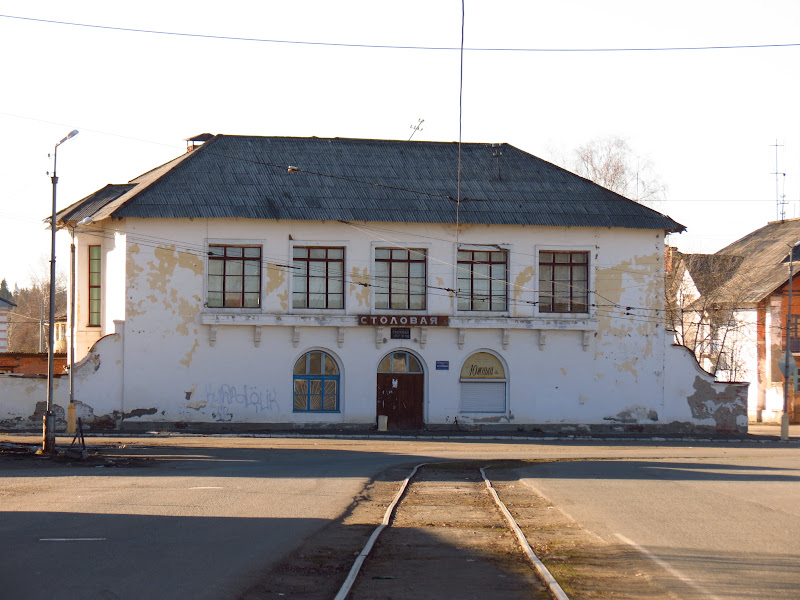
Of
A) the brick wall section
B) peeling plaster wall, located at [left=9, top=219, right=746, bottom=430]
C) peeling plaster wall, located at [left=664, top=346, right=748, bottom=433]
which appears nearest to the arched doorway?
peeling plaster wall, located at [left=9, top=219, right=746, bottom=430]

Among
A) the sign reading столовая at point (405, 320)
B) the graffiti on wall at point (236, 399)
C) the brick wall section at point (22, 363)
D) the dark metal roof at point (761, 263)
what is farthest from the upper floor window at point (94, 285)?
the dark metal roof at point (761, 263)

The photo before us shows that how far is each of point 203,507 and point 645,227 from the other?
27.0m

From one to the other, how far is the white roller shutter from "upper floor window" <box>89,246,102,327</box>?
1430 cm

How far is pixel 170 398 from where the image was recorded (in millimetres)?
34562

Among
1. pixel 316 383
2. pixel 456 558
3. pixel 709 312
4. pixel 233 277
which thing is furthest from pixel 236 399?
pixel 709 312

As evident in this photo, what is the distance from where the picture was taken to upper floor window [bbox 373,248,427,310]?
36094 mm

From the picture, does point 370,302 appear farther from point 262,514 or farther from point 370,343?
point 262,514

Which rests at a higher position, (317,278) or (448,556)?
(317,278)

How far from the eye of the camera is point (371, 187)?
37.6 metres

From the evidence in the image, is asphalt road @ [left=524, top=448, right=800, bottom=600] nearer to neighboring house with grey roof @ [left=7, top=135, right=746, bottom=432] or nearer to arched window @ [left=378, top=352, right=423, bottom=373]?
neighboring house with grey roof @ [left=7, top=135, right=746, bottom=432]

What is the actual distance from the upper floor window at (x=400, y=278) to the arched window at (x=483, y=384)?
2907mm

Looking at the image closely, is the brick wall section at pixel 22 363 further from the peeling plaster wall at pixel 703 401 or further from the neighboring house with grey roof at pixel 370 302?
the peeling plaster wall at pixel 703 401

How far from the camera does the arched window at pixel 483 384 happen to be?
36.5m

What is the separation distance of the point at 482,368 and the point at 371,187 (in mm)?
8110
